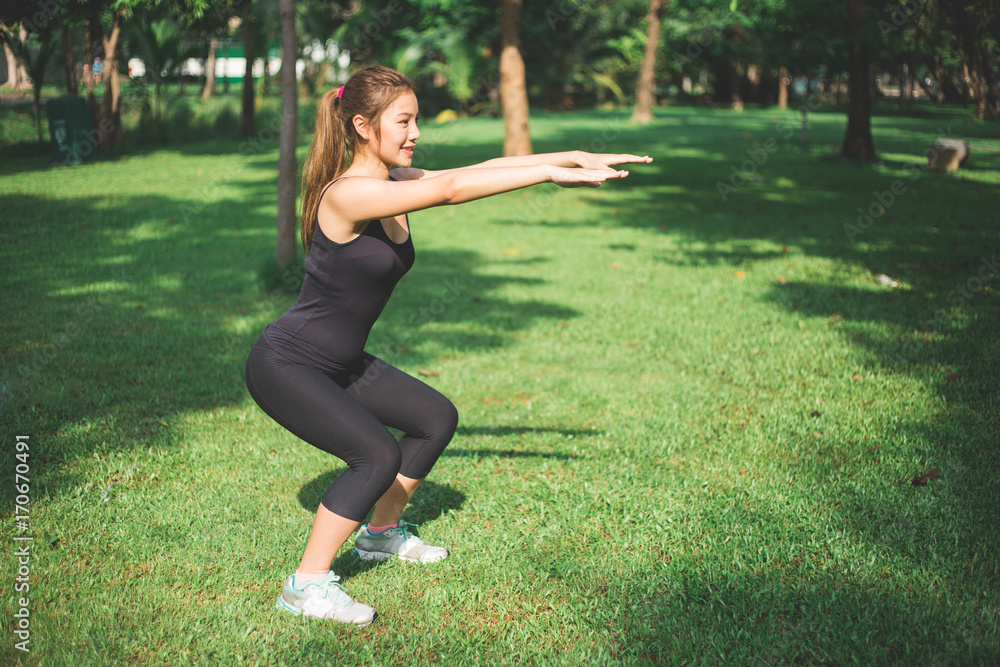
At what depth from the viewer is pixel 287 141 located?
291 inches

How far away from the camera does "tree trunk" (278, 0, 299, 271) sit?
721 centimetres

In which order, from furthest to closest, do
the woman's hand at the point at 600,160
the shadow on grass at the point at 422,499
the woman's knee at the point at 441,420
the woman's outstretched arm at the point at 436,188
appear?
the shadow on grass at the point at 422,499 < the woman's knee at the point at 441,420 < the woman's hand at the point at 600,160 < the woman's outstretched arm at the point at 436,188

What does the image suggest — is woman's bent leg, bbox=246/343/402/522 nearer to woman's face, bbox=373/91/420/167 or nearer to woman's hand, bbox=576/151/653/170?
woman's face, bbox=373/91/420/167

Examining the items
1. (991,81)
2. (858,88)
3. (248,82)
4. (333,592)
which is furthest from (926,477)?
(248,82)

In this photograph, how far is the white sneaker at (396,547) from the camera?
3406 mm

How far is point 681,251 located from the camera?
9961 mm

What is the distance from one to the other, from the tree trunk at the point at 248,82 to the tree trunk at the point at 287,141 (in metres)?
13.4

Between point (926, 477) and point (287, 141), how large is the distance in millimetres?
6135

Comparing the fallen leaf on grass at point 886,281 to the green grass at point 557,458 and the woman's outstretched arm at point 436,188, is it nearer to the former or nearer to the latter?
the green grass at point 557,458

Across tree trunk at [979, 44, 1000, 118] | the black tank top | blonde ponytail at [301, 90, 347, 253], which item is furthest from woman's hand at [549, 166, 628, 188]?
tree trunk at [979, 44, 1000, 118]

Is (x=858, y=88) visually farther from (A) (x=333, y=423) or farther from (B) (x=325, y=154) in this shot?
(A) (x=333, y=423)

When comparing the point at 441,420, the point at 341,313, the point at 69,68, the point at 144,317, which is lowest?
the point at 144,317

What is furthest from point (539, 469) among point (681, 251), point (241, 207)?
point (241, 207)

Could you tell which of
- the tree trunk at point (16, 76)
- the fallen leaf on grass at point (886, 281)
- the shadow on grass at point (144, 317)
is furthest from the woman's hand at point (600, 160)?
the tree trunk at point (16, 76)
